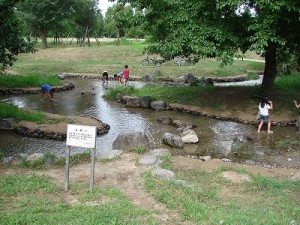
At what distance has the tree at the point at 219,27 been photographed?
15.0 meters

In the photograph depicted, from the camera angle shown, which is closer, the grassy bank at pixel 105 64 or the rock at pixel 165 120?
the rock at pixel 165 120

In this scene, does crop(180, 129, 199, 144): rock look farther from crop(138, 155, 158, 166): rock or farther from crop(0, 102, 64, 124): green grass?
crop(0, 102, 64, 124): green grass

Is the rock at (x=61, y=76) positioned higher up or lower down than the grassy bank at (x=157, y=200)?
lower down

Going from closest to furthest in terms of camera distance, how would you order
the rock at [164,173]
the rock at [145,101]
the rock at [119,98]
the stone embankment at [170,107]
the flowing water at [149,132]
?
the rock at [164,173] → the flowing water at [149,132] → the stone embankment at [170,107] → the rock at [145,101] → the rock at [119,98]

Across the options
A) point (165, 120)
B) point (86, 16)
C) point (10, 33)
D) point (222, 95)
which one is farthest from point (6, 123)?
point (86, 16)

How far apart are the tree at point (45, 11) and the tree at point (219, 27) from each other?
112 ft

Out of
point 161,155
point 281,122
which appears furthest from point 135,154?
point 281,122

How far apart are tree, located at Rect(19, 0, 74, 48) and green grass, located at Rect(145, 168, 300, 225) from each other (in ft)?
149

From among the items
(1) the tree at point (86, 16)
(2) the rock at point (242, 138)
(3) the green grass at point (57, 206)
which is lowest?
(2) the rock at point (242, 138)

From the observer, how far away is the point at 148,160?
10.5 meters

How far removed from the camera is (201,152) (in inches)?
523

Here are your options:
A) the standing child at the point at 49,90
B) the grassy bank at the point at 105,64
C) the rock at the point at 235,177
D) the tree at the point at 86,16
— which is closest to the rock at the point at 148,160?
the rock at the point at 235,177

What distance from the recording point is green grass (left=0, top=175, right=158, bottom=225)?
260 inches

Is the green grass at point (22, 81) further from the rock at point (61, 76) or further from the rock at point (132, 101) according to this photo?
the rock at point (132, 101)
